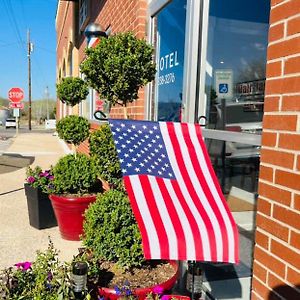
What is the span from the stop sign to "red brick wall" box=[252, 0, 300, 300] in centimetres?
2369

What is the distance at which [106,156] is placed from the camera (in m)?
2.95

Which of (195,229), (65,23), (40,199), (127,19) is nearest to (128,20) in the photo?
(127,19)

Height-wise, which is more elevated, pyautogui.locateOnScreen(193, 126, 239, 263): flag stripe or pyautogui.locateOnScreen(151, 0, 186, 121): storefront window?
pyautogui.locateOnScreen(151, 0, 186, 121): storefront window

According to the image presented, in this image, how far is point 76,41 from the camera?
38.1 ft

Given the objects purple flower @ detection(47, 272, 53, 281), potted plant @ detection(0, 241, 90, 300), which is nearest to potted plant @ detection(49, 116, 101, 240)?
potted plant @ detection(0, 241, 90, 300)

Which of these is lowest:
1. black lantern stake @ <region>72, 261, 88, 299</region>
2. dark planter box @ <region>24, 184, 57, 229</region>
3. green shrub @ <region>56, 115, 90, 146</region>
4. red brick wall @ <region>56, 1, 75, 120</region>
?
dark planter box @ <region>24, 184, 57, 229</region>

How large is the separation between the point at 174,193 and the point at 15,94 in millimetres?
23876

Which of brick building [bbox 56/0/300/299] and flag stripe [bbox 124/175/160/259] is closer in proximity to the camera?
flag stripe [bbox 124/175/160/259]

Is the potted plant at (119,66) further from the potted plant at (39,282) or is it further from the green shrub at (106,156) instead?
the potted plant at (39,282)

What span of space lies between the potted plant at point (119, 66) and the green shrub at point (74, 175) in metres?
1.84

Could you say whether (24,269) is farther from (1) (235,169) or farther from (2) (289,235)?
(1) (235,169)

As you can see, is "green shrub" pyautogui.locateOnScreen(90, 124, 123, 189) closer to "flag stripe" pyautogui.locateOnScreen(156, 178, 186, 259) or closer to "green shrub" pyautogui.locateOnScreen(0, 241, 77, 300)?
"green shrub" pyautogui.locateOnScreen(0, 241, 77, 300)


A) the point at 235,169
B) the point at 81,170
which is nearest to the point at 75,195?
the point at 81,170

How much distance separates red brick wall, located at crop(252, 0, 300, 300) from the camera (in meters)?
1.82
